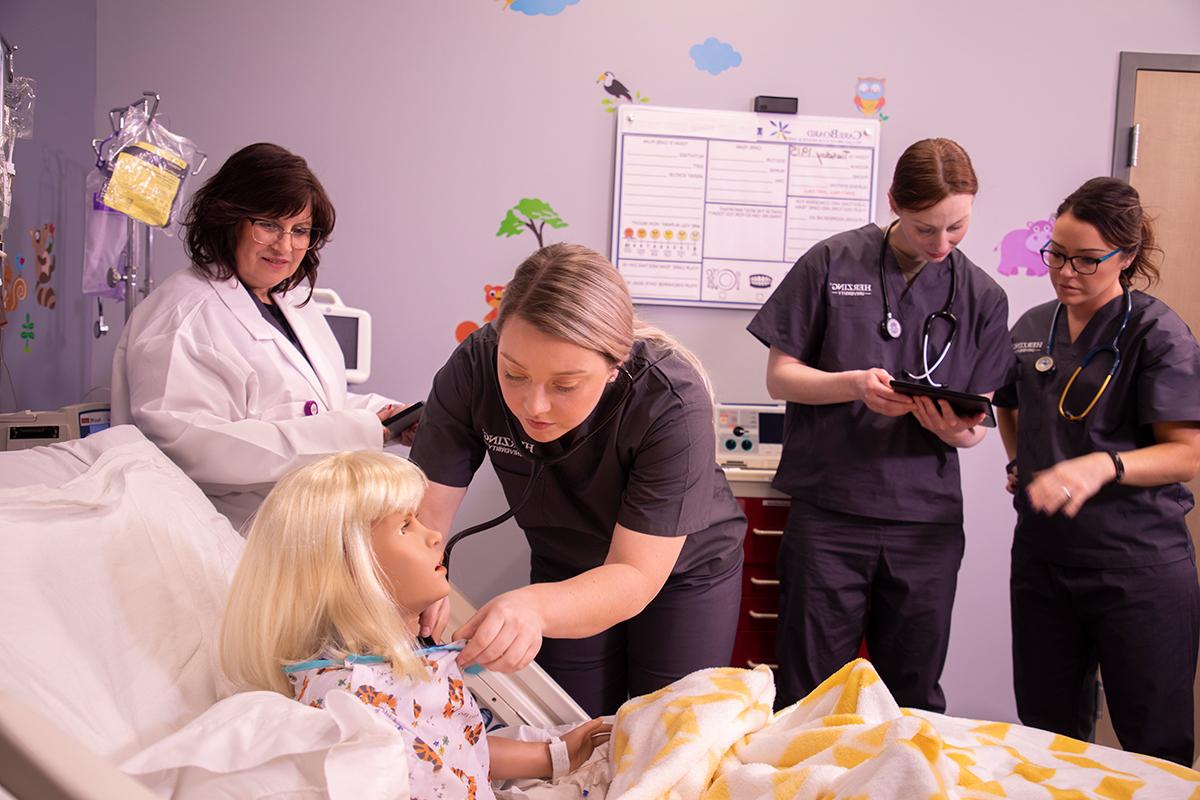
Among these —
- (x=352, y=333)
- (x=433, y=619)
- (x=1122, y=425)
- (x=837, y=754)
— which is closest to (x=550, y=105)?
(x=352, y=333)

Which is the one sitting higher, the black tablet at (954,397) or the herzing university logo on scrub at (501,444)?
the black tablet at (954,397)

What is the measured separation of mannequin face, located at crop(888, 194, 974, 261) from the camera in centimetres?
205

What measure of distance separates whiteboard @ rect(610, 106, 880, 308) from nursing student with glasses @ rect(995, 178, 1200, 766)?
0.97 metres

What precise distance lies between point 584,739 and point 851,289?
50.5 inches

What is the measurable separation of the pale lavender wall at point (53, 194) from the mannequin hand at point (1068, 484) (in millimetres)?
2142

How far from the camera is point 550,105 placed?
9.59 feet

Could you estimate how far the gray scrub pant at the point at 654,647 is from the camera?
1664 millimetres

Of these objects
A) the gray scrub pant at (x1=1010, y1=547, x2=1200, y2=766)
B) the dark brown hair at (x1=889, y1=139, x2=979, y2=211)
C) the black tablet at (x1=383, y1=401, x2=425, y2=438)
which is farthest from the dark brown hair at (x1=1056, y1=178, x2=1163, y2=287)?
the black tablet at (x1=383, y1=401, x2=425, y2=438)

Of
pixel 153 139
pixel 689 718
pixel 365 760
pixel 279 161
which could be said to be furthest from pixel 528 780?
pixel 153 139

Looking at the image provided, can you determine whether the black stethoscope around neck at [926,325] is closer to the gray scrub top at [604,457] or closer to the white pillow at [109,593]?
the gray scrub top at [604,457]

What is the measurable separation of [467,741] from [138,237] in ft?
6.01

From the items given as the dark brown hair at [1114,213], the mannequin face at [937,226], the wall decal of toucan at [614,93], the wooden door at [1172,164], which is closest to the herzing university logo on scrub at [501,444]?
the mannequin face at [937,226]

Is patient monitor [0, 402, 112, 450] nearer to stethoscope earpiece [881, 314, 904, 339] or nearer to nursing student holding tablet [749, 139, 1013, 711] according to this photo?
nursing student holding tablet [749, 139, 1013, 711]

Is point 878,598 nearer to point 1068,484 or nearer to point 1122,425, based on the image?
point 1068,484
